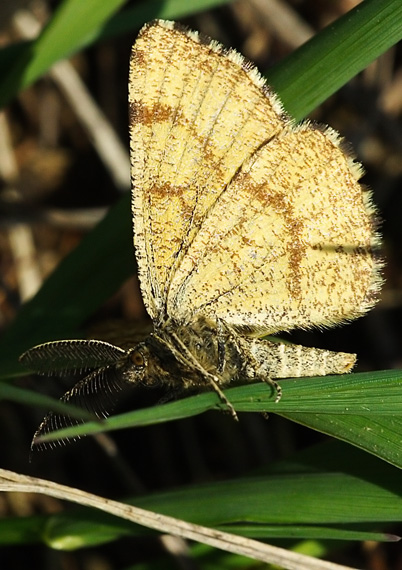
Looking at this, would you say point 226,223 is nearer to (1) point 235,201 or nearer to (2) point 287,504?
(1) point 235,201

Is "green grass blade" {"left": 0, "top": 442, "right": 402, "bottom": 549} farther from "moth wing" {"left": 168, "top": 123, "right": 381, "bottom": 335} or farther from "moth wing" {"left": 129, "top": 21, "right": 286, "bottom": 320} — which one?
"moth wing" {"left": 129, "top": 21, "right": 286, "bottom": 320}

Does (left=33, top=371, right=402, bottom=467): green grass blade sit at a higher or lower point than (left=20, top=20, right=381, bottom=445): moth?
lower

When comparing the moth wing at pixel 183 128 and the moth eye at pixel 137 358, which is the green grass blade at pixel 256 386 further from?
the moth eye at pixel 137 358

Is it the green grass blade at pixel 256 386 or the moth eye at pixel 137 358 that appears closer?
the green grass blade at pixel 256 386

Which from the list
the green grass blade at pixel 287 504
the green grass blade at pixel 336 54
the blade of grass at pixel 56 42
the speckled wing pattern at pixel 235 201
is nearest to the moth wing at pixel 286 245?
the speckled wing pattern at pixel 235 201

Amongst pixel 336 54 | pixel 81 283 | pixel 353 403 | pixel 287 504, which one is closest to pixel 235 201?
pixel 336 54

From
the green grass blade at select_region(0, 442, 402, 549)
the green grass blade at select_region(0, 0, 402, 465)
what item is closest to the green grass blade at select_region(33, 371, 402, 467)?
the green grass blade at select_region(0, 0, 402, 465)

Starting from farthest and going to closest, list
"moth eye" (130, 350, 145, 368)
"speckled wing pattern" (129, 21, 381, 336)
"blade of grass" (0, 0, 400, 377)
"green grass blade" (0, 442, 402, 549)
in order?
"blade of grass" (0, 0, 400, 377)
"speckled wing pattern" (129, 21, 381, 336)
"moth eye" (130, 350, 145, 368)
"green grass blade" (0, 442, 402, 549)

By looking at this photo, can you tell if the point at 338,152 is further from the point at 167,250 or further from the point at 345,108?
the point at 345,108
